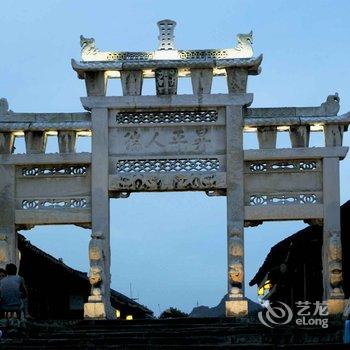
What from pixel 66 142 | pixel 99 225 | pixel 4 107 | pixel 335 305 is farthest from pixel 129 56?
pixel 335 305

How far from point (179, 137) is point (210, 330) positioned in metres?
7.65

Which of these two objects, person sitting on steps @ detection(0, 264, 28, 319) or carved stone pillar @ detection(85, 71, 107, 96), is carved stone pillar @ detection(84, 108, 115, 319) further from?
person sitting on steps @ detection(0, 264, 28, 319)

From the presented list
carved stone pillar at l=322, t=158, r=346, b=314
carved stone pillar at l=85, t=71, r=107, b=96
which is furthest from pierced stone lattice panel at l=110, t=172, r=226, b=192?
carved stone pillar at l=322, t=158, r=346, b=314

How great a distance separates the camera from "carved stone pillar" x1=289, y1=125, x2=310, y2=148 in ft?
92.2

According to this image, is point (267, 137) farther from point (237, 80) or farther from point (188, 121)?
point (188, 121)

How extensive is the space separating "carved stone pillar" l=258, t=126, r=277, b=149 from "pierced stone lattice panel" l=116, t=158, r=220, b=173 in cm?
117

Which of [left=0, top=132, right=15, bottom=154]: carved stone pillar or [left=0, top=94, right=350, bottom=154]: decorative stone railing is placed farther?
[left=0, top=132, right=15, bottom=154]: carved stone pillar

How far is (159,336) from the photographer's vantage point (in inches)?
824

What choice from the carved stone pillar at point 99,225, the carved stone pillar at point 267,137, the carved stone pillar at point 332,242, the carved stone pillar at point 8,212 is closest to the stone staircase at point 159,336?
the carved stone pillar at point 99,225

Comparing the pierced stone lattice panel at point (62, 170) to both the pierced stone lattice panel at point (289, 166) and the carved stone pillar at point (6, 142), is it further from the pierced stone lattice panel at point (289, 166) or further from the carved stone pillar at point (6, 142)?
the pierced stone lattice panel at point (289, 166)

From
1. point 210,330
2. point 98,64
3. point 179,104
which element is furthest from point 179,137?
point 210,330

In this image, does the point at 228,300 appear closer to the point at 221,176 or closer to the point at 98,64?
the point at 221,176

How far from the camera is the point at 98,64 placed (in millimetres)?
Answer: 28156

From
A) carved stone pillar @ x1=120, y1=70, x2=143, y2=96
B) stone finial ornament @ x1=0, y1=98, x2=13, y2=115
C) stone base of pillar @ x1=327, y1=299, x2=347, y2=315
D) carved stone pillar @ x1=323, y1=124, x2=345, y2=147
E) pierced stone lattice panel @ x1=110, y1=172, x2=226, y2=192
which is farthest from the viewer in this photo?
stone finial ornament @ x1=0, y1=98, x2=13, y2=115
